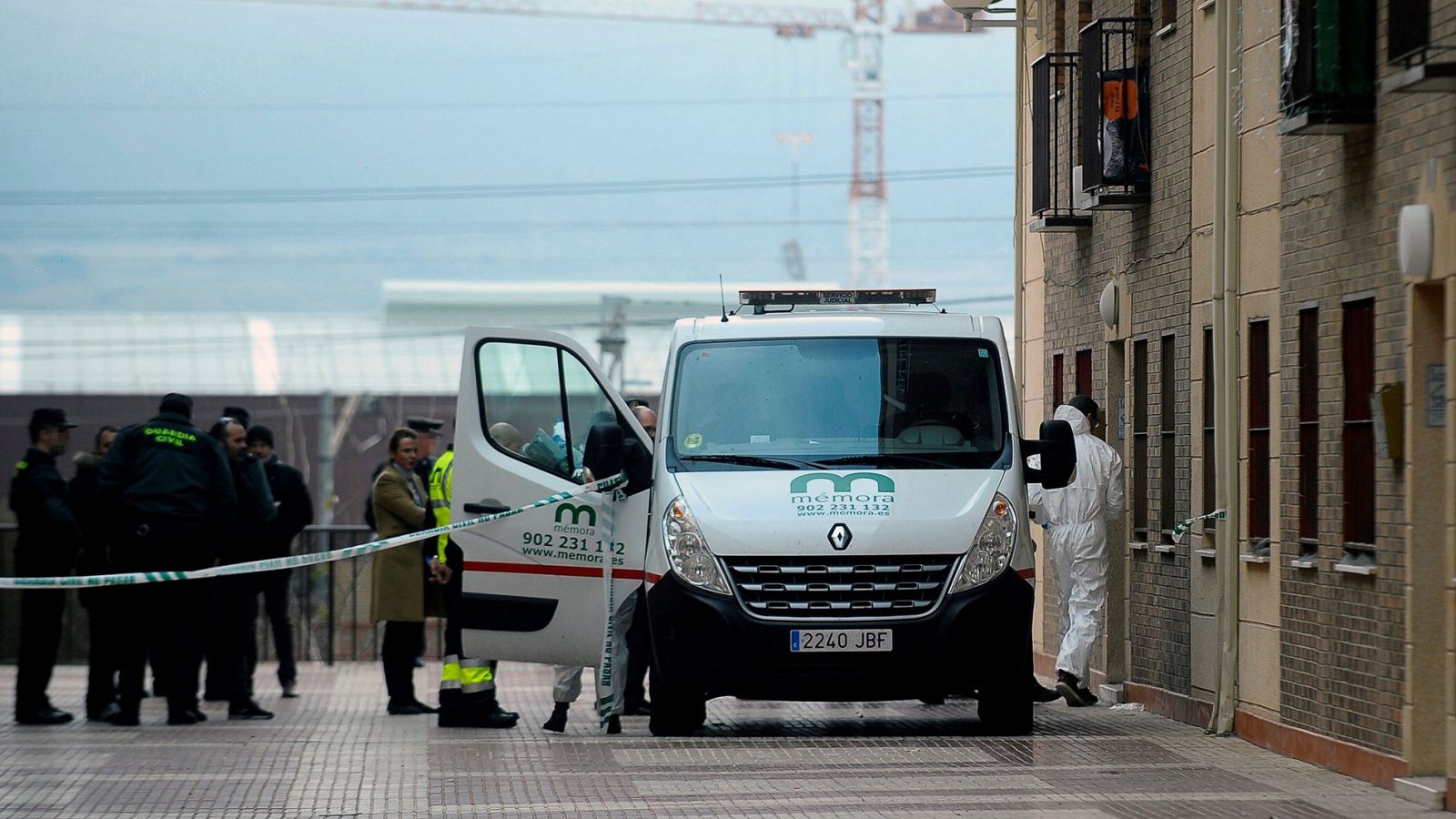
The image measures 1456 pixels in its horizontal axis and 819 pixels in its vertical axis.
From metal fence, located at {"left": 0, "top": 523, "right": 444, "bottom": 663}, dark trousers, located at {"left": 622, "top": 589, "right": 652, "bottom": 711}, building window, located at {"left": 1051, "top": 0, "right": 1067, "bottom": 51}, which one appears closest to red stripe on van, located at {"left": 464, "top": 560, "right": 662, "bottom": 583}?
dark trousers, located at {"left": 622, "top": 589, "right": 652, "bottom": 711}

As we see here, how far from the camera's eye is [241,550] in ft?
50.0

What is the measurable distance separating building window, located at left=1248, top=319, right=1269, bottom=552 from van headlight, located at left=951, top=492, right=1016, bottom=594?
1.58 m

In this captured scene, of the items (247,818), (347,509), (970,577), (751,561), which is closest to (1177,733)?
(970,577)

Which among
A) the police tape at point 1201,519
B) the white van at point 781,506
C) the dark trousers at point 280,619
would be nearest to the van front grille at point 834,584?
the white van at point 781,506

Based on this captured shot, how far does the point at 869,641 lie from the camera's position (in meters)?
11.1

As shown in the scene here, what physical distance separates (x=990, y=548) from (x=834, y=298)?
2.28 metres

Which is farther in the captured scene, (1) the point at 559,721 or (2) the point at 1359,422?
(1) the point at 559,721

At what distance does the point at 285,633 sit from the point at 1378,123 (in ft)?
31.0

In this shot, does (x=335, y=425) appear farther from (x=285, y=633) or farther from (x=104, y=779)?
(x=104, y=779)

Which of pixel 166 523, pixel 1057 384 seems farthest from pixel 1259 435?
pixel 166 523

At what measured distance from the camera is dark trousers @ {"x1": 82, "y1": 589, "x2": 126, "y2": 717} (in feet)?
45.5

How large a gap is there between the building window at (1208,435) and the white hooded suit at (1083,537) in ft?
2.69

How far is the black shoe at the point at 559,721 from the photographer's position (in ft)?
42.3

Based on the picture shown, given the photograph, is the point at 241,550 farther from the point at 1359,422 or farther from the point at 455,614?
the point at 1359,422
